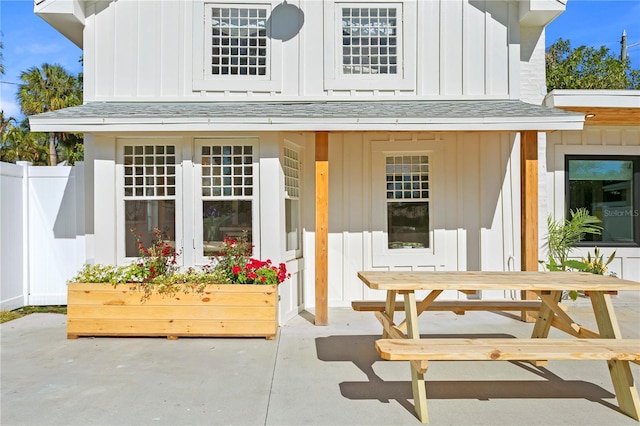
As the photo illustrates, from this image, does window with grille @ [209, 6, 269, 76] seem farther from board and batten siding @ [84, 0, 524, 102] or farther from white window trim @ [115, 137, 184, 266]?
white window trim @ [115, 137, 184, 266]

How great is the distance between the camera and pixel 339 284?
704 centimetres

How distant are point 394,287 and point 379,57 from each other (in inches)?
182

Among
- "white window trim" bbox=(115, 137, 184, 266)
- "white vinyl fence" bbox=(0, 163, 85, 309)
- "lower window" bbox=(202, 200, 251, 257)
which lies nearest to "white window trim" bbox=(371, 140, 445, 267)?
"lower window" bbox=(202, 200, 251, 257)

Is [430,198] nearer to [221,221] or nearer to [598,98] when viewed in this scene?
[598,98]

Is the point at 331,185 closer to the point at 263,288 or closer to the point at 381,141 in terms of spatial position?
the point at 381,141

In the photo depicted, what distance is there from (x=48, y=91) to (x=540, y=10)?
2251cm

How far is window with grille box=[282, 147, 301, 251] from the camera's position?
20.6 feet

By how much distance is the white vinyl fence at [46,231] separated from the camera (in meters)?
6.88

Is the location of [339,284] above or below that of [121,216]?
below

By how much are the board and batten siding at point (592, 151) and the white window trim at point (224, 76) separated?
5209 millimetres

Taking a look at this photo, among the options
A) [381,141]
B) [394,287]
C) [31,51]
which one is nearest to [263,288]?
[394,287]

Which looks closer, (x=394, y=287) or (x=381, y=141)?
(x=394, y=287)

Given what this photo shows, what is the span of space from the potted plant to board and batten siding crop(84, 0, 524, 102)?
298 centimetres

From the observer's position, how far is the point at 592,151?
7.80m
